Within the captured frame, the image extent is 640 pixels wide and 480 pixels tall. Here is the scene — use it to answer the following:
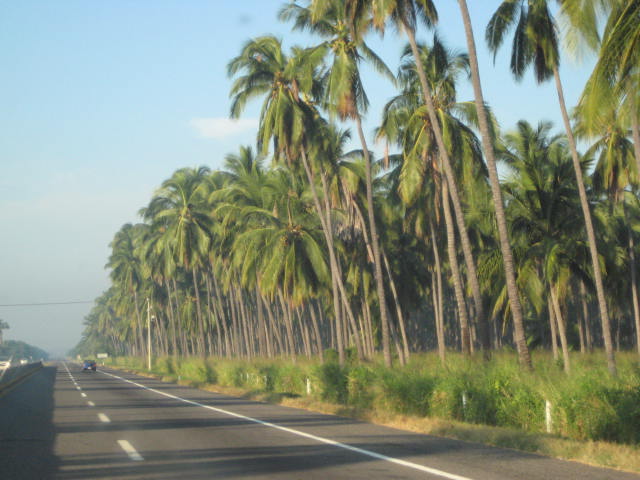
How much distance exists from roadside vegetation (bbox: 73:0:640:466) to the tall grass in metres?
0.04

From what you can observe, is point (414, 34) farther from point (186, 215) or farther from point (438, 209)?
point (186, 215)

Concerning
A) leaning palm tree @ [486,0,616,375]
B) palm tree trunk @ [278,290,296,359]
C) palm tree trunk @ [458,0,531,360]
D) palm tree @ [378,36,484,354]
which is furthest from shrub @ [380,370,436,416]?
palm tree trunk @ [278,290,296,359]

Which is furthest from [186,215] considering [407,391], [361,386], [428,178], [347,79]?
[407,391]

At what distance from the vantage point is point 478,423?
1512cm

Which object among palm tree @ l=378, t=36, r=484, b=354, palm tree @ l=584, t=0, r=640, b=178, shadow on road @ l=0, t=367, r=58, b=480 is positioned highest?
palm tree @ l=378, t=36, r=484, b=354

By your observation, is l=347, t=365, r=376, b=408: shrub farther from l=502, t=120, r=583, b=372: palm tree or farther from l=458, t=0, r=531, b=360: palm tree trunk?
l=502, t=120, r=583, b=372: palm tree

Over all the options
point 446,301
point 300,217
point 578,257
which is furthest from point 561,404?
point 446,301

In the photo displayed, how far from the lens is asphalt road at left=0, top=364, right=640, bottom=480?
951 cm

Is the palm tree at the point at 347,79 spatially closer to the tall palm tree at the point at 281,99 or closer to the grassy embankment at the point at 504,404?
the tall palm tree at the point at 281,99

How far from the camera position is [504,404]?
14.4 meters

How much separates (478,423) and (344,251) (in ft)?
95.5

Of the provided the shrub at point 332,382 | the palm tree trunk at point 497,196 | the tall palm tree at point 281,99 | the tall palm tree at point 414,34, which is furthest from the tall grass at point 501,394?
the tall palm tree at point 281,99

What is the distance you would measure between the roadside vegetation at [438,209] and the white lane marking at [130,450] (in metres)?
6.97

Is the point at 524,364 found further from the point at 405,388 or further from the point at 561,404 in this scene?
the point at 561,404
